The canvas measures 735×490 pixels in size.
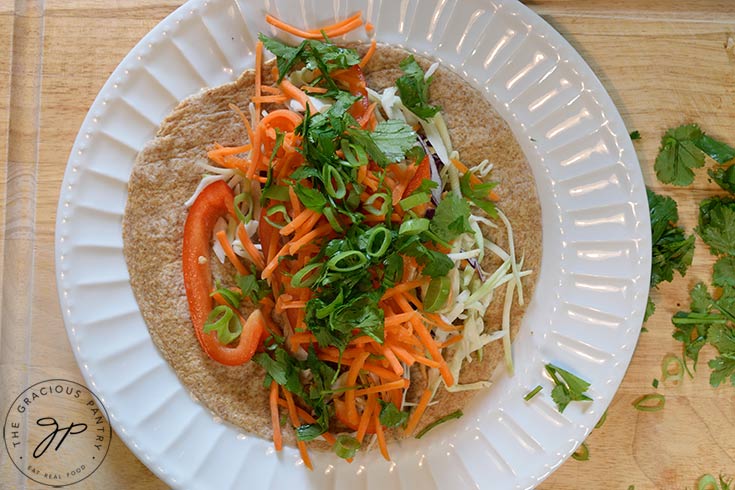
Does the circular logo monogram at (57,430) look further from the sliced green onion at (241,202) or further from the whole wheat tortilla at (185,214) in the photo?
the sliced green onion at (241,202)

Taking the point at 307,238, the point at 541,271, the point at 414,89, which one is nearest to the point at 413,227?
the point at 307,238

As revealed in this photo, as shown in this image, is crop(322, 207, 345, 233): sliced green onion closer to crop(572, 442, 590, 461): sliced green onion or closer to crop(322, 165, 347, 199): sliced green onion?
crop(322, 165, 347, 199): sliced green onion

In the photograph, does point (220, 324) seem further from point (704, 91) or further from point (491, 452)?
point (704, 91)

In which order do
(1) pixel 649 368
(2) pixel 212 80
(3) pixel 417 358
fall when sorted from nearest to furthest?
1. (3) pixel 417 358
2. (2) pixel 212 80
3. (1) pixel 649 368

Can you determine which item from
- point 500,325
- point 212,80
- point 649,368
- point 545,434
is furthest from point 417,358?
point 212,80

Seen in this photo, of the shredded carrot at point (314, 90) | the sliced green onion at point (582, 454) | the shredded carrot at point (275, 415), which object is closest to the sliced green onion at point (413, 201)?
the shredded carrot at point (314, 90)

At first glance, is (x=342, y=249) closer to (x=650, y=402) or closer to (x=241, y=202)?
(x=241, y=202)
